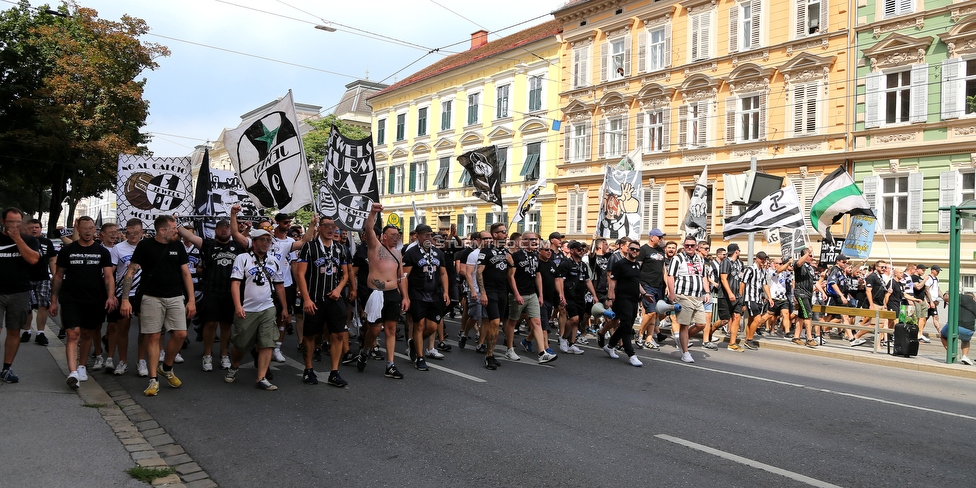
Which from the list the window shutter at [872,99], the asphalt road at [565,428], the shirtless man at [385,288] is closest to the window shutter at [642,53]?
the window shutter at [872,99]

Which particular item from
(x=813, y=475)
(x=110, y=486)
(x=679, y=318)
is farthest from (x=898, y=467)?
(x=679, y=318)

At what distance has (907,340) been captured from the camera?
44.0ft

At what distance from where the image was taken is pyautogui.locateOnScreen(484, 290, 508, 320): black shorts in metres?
10.3

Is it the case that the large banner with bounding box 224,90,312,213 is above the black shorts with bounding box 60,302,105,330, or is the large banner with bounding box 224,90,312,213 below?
above

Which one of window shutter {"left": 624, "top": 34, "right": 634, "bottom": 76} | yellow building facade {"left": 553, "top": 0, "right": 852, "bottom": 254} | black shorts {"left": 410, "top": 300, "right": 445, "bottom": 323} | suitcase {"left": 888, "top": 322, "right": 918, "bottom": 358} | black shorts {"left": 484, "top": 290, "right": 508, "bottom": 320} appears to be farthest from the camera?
window shutter {"left": 624, "top": 34, "right": 634, "bottom": 76}

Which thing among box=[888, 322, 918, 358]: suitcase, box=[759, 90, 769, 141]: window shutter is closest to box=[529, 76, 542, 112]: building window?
box=[759, 90, 769, 141]: window shutter

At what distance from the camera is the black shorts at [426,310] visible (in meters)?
9.60

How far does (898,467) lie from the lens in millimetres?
5672

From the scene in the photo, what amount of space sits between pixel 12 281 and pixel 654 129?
88.9ft

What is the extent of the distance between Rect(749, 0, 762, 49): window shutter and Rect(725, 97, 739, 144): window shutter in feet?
6.92

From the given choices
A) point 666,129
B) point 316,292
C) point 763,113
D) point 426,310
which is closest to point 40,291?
point 316,292

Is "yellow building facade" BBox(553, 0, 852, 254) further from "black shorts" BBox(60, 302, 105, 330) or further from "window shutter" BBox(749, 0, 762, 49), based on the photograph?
"black shorts" BBox(60, 302, 105, 330)

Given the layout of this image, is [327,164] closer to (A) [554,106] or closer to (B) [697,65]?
(B) [697,65]

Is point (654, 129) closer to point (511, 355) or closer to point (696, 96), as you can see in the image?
point (696, 96)
